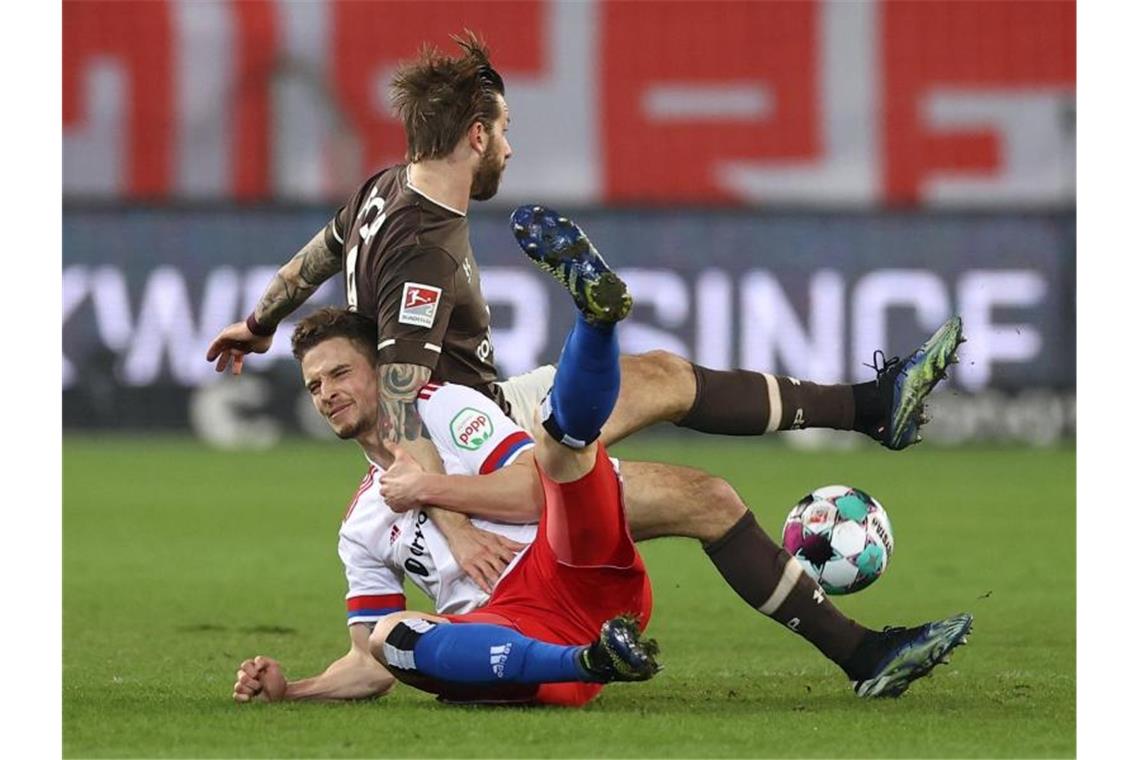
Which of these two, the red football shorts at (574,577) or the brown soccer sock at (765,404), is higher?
the brown soccer sock at (765,404)

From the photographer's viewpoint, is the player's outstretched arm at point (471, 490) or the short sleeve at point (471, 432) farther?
the short sleeve at point (471, 432)

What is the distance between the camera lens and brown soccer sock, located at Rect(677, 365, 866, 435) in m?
6.23

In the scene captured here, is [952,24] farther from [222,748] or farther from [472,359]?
[222,748]

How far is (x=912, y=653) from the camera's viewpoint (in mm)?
5637

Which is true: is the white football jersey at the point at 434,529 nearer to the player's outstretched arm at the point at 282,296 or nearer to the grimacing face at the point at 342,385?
the grimacing face at the point at 342,385

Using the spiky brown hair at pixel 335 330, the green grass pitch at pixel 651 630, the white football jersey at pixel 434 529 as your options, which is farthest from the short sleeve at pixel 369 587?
the spiky brown hair at pixel 335 330

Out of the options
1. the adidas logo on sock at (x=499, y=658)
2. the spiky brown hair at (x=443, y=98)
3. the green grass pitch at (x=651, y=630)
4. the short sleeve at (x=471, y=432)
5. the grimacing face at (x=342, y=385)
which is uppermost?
the spiky brown hair at (x=443, y=98)

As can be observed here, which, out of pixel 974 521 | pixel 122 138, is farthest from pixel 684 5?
pixel 974 521

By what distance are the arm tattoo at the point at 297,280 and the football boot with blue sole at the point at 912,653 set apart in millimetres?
2153

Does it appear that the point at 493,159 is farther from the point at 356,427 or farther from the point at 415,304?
the point at 356,427

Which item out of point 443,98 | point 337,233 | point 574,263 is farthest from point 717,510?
point 337,233

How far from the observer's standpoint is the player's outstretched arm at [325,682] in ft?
18.4

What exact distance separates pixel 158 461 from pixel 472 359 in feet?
36.8

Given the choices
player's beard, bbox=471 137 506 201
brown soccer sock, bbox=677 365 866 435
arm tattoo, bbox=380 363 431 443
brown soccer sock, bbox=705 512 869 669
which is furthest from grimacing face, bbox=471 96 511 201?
brown soccer sock, bbox=705 512 869 669
